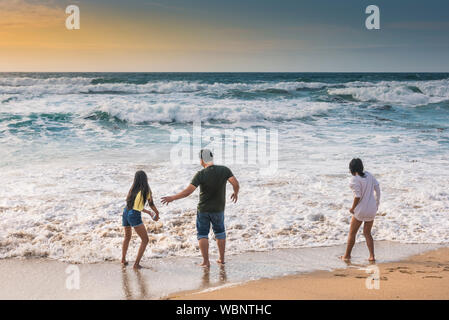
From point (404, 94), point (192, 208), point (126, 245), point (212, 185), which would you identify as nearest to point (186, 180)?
point (192, 208)

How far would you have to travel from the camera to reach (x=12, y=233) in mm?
6250

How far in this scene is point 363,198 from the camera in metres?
5.30

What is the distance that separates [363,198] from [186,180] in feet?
17.3

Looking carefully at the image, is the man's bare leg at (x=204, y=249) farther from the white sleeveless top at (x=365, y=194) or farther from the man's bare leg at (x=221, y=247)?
the white sleeveless top at (x=365, y=194)

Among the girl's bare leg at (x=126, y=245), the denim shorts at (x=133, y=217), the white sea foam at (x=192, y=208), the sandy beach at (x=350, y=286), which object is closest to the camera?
the sandy beach at (x=350, y=286)

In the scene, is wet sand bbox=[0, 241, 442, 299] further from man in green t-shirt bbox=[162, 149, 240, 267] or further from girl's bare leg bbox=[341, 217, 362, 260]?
man in green t-shirt bbox=[162, 149, 240, 267]

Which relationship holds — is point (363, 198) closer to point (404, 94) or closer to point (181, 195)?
point (181, 195)

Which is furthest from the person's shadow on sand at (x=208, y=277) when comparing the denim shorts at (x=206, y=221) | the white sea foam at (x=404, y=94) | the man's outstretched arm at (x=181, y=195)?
the white sea foam at (x=404, y=94)

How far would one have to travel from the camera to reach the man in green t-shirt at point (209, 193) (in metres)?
5.10

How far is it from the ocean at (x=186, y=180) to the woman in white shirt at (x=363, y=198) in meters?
0.81

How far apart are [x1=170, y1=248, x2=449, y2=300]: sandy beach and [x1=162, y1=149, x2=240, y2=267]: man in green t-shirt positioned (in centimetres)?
85

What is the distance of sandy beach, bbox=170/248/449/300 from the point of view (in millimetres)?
4223

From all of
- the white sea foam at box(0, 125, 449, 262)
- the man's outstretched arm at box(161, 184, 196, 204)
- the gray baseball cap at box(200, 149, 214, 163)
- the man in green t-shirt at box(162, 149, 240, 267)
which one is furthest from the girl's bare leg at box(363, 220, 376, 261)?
the man's outstretched arm at box(161, 184, 196, 204)
